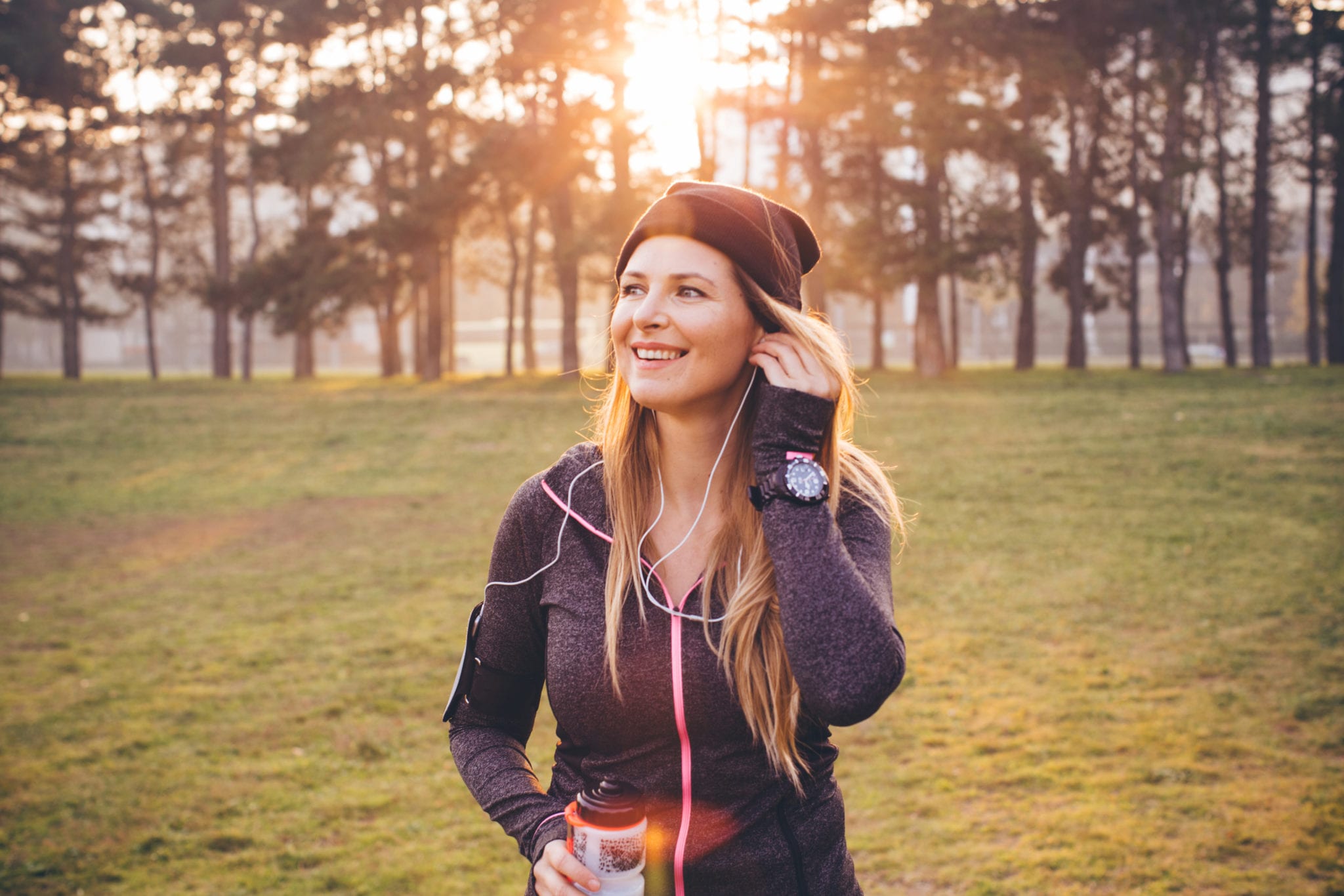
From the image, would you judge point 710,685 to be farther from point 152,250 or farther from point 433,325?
point 152,250

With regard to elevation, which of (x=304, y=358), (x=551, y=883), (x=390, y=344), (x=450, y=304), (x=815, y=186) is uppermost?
(x=815, y=186)

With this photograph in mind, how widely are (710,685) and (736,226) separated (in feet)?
3.21

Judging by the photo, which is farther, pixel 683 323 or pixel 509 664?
pixel 509 664

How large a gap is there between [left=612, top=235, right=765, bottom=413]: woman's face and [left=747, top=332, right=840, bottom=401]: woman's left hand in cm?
8

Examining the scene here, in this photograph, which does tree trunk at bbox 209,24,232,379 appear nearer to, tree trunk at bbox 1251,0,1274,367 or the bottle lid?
tree trunk at bbox 1251,0,1274,367

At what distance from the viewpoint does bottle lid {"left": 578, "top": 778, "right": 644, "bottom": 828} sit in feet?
6.05

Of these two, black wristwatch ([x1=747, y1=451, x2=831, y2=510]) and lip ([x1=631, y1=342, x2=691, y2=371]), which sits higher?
lip ([x1=631, y1=342, x2=691, y2=371])

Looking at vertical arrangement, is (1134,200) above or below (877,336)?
above

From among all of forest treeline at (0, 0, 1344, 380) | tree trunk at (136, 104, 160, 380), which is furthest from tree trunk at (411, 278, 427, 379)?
tree trunk at (136, 104, 160, 380)

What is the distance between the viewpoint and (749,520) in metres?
2.21

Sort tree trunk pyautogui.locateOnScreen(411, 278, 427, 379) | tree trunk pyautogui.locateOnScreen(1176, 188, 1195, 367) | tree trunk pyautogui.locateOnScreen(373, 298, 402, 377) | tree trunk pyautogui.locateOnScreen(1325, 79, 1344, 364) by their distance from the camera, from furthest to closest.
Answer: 1. tree trunk pyautogui.locateOnScreen(373, 298, 402, 377)
2. tree trunk pyautogui.locateOnScreen(411, 278, 427, 379)
3. tree trunk pyautogui.locateOnScreen(1176, 188, 1195, 367)
4. tree trunk pyautogui.locateOnScreen(1325, 79, 1344, 364)

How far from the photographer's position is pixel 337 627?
9.12 metres

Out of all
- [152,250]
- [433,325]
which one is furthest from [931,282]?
[152,250]

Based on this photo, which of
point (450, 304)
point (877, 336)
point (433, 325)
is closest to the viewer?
point (433, 325)
